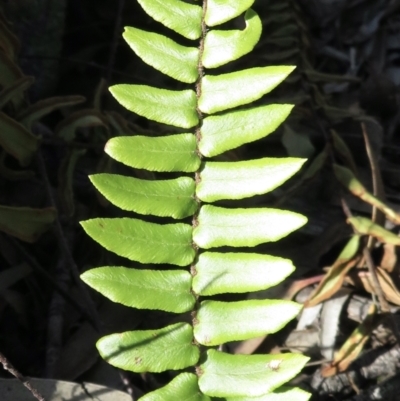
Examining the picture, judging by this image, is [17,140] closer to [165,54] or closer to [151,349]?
[165,54]

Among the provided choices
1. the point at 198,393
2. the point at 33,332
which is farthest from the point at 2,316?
the point at 198,393

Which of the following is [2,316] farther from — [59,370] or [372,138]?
[372,138]

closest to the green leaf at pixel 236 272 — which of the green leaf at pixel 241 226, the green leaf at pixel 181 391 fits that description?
the green leaf at pixel 241 226

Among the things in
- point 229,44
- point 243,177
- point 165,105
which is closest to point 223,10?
point 229,44

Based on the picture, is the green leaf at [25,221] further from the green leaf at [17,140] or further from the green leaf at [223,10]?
the green leaf at [223,10]

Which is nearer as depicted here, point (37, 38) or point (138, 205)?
point (138, 205)

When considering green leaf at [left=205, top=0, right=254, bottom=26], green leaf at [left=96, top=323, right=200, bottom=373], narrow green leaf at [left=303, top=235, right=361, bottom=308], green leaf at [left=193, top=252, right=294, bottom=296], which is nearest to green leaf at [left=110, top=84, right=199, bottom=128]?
green leaf at [left=205, top=0, right=254, bottom=26]
